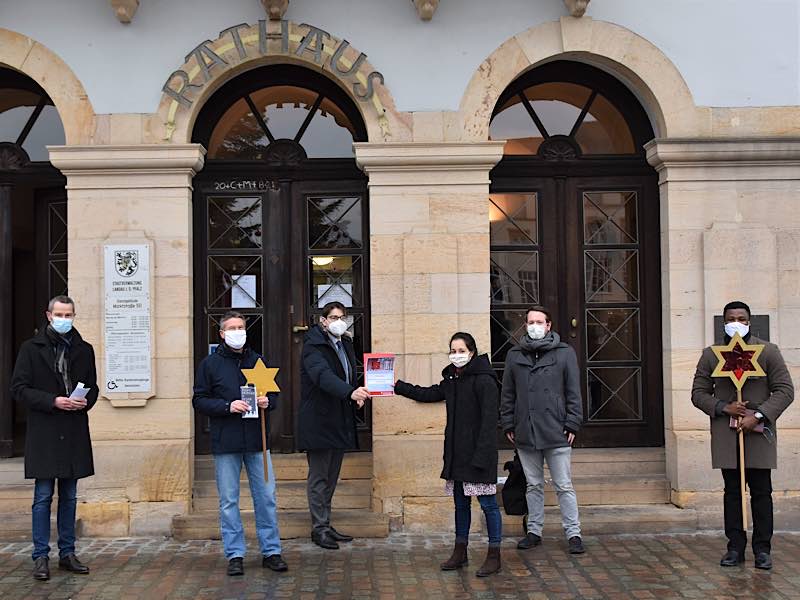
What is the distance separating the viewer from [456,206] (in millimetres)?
8141

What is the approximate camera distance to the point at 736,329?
21.9 feet

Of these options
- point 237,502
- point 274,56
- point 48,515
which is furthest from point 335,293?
point 48,515

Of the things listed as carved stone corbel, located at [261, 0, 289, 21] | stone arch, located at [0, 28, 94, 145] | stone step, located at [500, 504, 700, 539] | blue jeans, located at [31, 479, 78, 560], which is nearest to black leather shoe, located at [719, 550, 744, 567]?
stone step, located at [500, 504, 700, 539]

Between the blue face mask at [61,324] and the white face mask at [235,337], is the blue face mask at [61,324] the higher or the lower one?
the higher one

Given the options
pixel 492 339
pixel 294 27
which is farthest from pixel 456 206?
pixel 294 27

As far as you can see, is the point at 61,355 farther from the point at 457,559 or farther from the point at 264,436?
the point at 457,559

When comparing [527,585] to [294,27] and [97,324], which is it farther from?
[294,27]

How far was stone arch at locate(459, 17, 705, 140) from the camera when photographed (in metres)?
8.18

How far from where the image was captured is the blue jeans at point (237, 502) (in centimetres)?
661

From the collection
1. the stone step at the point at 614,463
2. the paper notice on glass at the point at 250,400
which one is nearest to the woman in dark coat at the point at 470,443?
the paper notice on glass at the point at 250,400

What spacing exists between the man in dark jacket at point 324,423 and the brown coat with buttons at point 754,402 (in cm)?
264

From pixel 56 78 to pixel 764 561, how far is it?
681 centimetres

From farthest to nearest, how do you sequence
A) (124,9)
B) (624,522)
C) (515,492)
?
(124,9), (624,522), (515,492)

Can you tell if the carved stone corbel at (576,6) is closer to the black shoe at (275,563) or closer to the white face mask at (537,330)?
the white face mask at (537,330)
